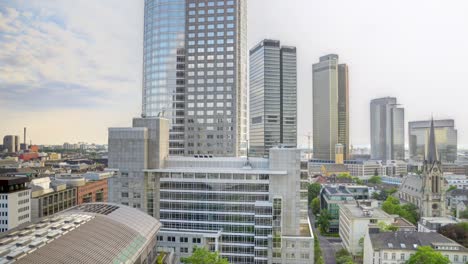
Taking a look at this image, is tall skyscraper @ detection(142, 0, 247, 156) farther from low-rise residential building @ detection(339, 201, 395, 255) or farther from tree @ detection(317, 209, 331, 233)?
low-rise residential building @ detection(339, 201, 395, 255)

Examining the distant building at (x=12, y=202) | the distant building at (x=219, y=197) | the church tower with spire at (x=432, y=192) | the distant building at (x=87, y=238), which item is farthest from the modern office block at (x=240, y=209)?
the church tower with spire at (x=432, y=192)

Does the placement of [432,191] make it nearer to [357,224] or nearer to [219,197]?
[357,224]

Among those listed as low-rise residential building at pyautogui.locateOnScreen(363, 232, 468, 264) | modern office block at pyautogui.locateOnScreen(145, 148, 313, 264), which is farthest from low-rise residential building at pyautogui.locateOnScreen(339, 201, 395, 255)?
modern office block at pyautogui.locateOnScreen(145, 148, 313, 264)

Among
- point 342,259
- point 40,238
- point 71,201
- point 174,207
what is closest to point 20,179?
point 71,201

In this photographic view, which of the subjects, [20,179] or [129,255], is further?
[20,179]

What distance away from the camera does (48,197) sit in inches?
5359

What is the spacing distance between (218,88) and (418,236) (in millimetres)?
93838

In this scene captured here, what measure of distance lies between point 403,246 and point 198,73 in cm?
10271

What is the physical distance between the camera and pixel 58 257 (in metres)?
45.9

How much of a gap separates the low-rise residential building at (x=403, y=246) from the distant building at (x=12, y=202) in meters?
111

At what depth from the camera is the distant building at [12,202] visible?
381 feet

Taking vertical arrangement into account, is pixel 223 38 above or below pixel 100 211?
above

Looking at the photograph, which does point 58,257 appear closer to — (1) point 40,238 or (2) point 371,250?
(1) point 40,238

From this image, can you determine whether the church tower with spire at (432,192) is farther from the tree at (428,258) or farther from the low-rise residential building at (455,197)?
the tree at (428,258)
